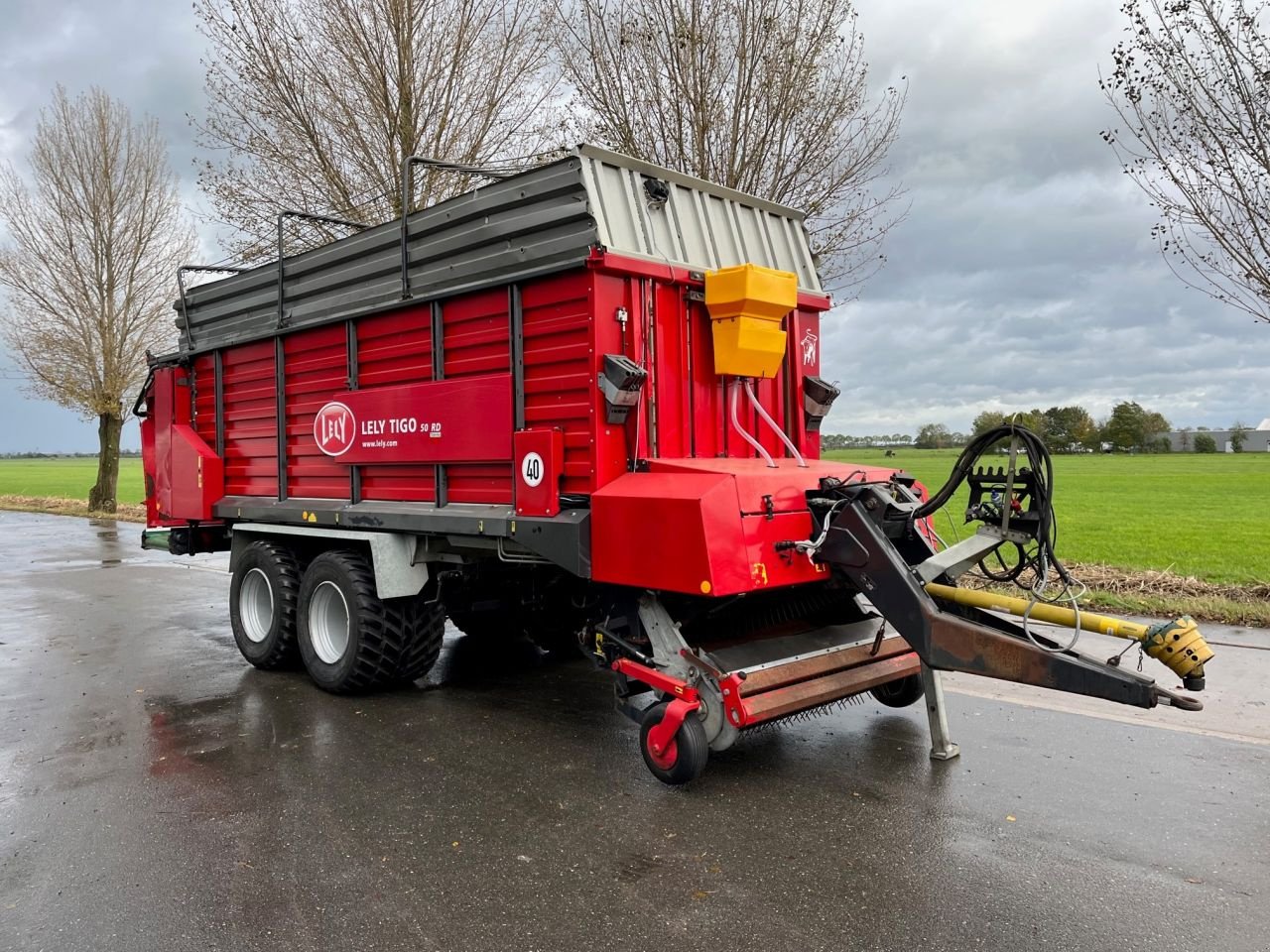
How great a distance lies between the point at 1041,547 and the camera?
3740 millimetres

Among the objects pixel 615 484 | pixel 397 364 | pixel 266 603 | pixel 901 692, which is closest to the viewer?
pixel 615 484

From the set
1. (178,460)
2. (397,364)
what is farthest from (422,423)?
(178,460)

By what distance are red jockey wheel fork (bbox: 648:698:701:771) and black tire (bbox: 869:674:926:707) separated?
160cm

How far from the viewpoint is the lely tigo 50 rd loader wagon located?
3994mm

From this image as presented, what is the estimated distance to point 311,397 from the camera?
6.38 meters

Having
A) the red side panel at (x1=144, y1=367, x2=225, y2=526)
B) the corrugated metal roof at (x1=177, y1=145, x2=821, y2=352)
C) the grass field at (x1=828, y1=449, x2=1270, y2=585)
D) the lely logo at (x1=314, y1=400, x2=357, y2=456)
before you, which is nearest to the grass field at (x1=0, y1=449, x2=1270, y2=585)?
the grass field at (x1=828, y1=449, x2=1270, y2=585)

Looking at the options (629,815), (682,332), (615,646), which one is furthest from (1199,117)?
(629,815)

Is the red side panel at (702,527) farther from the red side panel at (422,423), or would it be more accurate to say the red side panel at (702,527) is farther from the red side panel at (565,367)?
the red side panel at (422,423)

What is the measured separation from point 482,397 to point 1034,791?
3.44 m

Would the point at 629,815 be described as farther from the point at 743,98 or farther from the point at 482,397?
the point at 743,98

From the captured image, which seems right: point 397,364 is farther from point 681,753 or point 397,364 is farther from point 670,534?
point 681,753

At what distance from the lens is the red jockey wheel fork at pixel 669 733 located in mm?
4090

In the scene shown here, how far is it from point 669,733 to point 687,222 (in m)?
2.84

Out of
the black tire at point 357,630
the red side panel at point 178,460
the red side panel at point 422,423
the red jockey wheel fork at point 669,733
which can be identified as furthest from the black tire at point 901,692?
the red side panel at point 178,460
